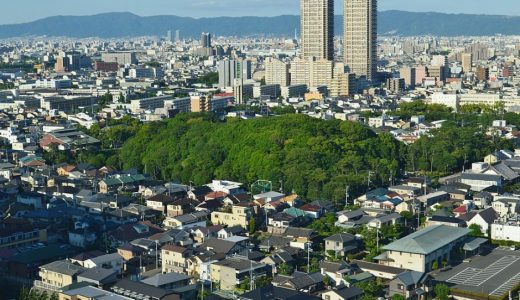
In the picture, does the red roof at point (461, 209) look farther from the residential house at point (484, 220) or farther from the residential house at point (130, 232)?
the residential house at point (130, 232)

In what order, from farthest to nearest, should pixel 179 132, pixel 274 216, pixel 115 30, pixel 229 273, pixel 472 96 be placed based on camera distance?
pixel 115 30, pixel 472 96, pixel 179 132, pixel 274 216, pixel 229 273

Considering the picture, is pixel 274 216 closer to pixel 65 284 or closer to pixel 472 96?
pixel 65 284

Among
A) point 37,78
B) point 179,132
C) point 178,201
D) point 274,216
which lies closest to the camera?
point 274,216

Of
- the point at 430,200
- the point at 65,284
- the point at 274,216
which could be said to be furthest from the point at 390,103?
the point at 65,284

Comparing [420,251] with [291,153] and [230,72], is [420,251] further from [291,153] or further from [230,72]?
[230,72]

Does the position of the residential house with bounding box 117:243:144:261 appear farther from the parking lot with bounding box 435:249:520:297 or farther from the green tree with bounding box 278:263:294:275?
the parking lot with bounding box 435:249:520:297

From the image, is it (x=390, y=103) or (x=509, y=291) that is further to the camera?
(x=390, y=103)
